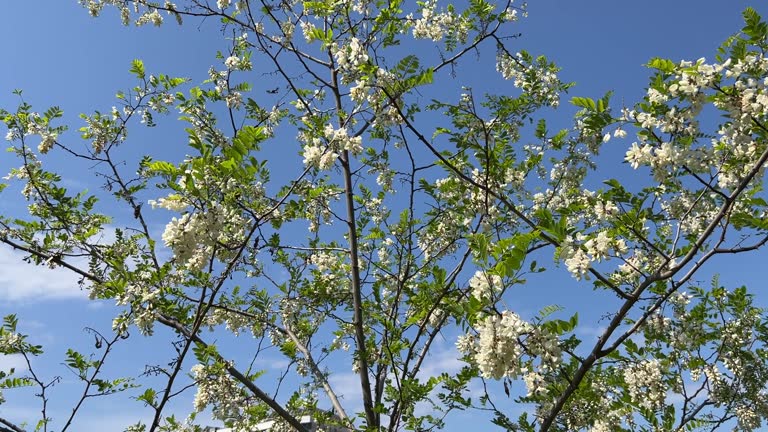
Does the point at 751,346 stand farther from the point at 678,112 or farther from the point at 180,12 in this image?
the point at 180,12

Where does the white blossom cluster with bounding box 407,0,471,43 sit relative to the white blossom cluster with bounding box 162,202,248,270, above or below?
above

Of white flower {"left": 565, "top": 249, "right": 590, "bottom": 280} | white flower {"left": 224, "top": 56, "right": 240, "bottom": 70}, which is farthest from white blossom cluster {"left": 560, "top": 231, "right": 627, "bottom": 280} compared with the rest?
white flower {"left": 224, "top": 56, "right": 240, "bottom": 70}

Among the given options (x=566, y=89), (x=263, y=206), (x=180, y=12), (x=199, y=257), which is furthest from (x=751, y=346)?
(x=180, y=12)

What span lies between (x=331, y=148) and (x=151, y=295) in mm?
1893

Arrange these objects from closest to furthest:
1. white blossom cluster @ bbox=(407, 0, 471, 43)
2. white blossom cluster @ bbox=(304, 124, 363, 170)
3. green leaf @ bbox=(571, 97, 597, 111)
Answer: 1. green leaf @ bbox=(571, 97, 597, 111)
2. white blossom cluster @ bbox=(304, 124, 363, 170)
3. white blossom cluster @ bbox=(407, 0, 471, 43)

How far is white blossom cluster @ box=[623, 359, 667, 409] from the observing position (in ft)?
19.4

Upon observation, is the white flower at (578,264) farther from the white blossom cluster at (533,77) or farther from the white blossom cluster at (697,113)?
the white blossom cluster at (533,77)

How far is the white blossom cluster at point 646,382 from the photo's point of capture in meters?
5.91

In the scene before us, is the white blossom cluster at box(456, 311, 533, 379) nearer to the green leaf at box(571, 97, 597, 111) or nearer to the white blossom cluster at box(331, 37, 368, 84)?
the green leaf at box(571, 97, 597, 111)

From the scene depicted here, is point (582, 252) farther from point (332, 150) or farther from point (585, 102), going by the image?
point (332, 150)

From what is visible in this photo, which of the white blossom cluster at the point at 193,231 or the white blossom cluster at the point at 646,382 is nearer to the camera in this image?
the white blossom cluster at the point at 193,231

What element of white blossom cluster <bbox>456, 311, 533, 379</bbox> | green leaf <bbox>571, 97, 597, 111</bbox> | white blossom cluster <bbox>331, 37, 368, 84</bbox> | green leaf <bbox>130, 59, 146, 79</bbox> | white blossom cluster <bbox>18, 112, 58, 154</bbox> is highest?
green leaf <bbox>130, 59, 146, 79</bbox>

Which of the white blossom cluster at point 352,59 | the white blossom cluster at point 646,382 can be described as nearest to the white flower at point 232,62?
the white blossom cluster at point 352,59

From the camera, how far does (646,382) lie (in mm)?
6008
